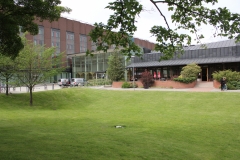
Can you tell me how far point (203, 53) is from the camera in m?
35.5

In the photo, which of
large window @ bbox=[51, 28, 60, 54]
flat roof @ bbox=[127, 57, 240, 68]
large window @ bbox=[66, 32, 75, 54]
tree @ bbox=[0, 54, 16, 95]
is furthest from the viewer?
large window @ bbox=[66, 32, 75, 54]

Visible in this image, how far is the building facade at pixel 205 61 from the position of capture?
32.3 meters

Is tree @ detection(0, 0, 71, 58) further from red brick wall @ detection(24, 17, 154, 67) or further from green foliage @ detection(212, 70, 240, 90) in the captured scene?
red brick wall @ detection(24, 17, 154, 67)

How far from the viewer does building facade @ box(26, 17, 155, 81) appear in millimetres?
53719

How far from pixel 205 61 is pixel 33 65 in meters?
23.9

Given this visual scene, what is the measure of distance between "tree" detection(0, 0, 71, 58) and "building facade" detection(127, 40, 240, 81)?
2148 cm

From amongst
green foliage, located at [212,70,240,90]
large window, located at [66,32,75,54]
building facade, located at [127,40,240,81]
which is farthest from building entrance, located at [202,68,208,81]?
large window, located at [66,32,75,54]

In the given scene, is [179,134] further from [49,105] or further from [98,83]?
[98,83]

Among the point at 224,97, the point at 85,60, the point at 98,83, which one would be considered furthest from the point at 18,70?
the point at 85,60

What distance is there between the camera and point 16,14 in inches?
324

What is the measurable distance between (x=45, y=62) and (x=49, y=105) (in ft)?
12.8

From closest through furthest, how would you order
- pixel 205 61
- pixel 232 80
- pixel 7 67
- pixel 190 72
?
pixel 7 67 < pixel 232 80 < pixel 190 72 < pixel 205 61

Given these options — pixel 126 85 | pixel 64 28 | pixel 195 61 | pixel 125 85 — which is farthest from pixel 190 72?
pixel 64 28

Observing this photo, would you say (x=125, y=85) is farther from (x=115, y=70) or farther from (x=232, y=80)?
(x=232, y=80)
